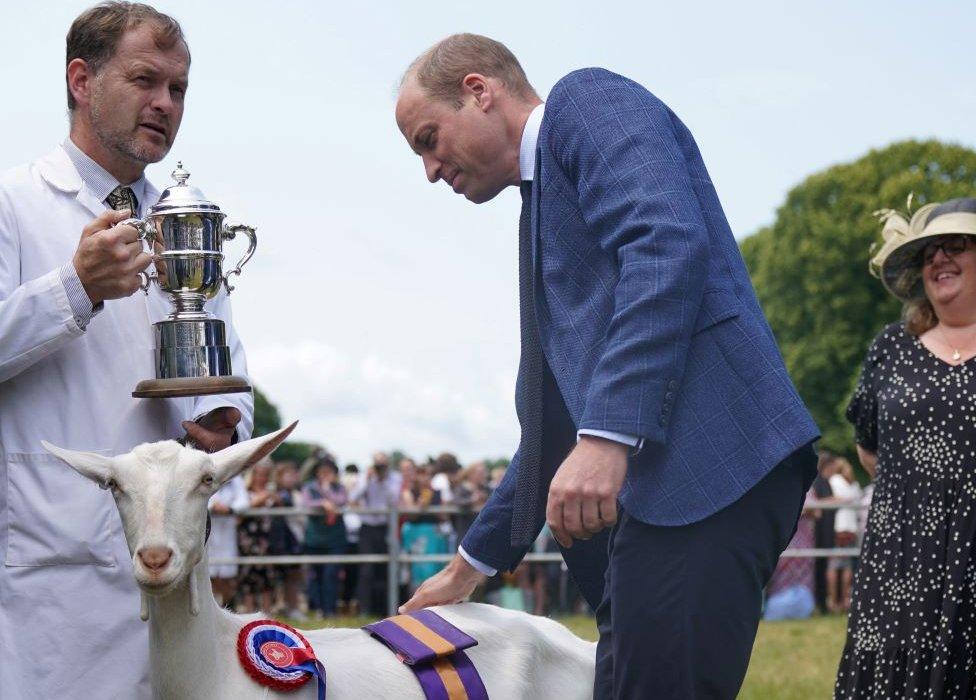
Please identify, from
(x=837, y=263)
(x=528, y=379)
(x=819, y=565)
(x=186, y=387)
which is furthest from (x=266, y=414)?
(x=528, y=379)

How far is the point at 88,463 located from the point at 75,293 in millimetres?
468

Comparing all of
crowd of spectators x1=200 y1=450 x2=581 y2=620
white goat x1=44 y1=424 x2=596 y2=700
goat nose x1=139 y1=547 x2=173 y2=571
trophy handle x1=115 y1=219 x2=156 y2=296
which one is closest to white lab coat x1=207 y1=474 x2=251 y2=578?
crowd of spectators x1=200 y1=450 x2=581 y2=620

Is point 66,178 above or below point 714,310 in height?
above

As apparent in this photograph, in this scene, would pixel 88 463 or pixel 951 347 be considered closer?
pixel 88 463

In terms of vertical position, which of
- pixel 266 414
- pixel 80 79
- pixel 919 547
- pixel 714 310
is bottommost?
pixel 266 414

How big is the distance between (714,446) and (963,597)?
268 cm

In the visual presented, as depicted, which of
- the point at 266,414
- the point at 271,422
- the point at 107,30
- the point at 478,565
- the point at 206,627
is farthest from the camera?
the point at 271,422

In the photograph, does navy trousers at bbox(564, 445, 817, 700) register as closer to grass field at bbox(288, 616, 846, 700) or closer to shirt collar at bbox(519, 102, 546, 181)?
shirt collar at bbox(519, 102, 546, 181)

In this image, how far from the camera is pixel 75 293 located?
3895 millimetres

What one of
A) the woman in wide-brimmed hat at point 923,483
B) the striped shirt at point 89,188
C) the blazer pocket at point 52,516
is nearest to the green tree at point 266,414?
the woman in wide-brimmed hat at point 923,483

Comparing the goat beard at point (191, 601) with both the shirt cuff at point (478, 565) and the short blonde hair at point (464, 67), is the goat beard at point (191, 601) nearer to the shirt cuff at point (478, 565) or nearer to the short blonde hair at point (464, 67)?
the shirt cuff at point (478, 565)

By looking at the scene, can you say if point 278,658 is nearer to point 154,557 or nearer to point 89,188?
point 154,557

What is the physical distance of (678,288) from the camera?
127 inches

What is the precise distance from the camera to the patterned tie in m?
3.76
